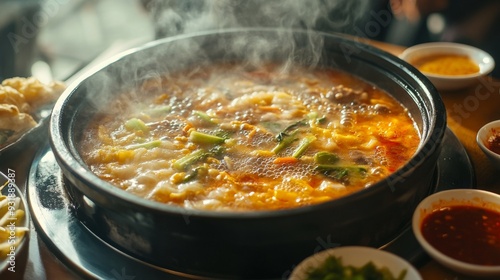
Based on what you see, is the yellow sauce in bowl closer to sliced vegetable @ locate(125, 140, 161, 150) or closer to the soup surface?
the soup surface

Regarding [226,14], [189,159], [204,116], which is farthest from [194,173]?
[226,14]

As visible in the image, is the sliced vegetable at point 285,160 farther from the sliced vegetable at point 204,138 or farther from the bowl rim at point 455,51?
the bowl rim at point 455,51

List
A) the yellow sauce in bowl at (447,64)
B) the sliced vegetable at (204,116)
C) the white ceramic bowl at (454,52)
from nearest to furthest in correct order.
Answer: the sliced vegetable at (204,116)
the white ceramic bowl at (454,52)
the yellow sauce in bowl at (447,64)

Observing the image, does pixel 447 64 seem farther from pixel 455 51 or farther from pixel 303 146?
pixel 303 146

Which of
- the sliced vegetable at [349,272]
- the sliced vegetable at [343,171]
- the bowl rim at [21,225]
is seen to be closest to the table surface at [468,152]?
the bowl rim at [21,225]

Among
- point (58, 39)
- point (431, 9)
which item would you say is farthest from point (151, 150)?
point (58, 39)

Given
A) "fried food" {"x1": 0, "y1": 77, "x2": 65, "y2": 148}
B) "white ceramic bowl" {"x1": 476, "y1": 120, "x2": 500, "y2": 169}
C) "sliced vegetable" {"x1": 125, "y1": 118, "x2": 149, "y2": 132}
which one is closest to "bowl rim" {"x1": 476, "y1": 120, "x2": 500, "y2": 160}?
"white ceramic bowl" {"x1": 476, "y1": 120, "x2": 500, "y2": 169}
